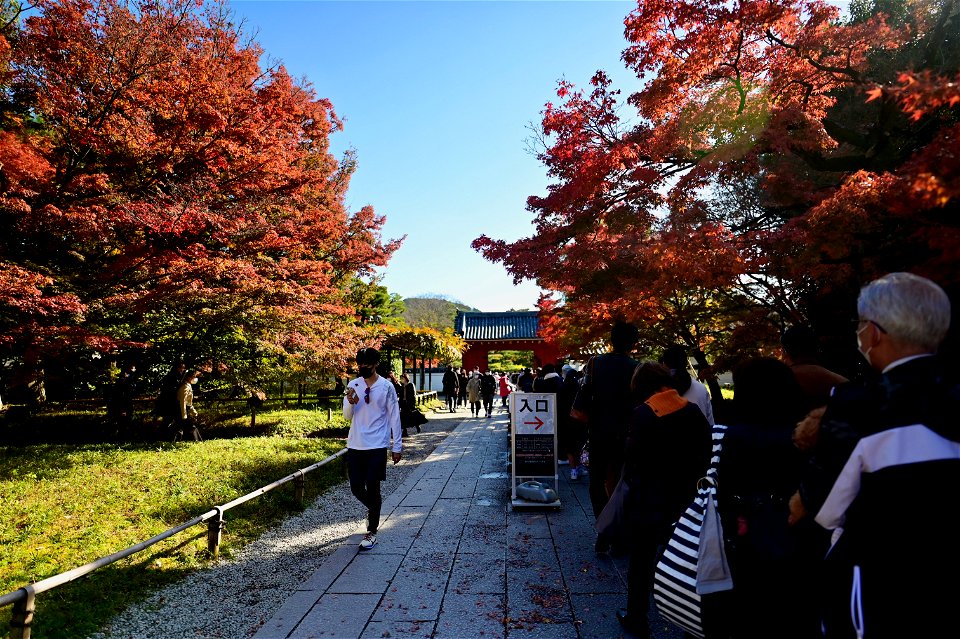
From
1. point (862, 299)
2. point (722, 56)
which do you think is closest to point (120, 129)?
point (722, 56)

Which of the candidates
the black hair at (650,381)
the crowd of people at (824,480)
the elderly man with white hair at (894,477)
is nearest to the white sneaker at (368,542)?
the crowd of people at (824,480)

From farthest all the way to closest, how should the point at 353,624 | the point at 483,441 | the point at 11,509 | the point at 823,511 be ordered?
the point at 483,441, the point at 11,509, the point at 353,624, the point at 823,511

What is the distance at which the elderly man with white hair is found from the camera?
4.56 ft

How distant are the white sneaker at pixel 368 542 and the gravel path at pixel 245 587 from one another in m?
0.33

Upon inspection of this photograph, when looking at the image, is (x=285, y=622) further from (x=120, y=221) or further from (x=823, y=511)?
(x=120, y=221)

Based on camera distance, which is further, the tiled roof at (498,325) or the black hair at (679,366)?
the tiled roof at (498,325)

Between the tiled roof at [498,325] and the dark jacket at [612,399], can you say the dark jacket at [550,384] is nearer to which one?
the dark jacket at [612,399]

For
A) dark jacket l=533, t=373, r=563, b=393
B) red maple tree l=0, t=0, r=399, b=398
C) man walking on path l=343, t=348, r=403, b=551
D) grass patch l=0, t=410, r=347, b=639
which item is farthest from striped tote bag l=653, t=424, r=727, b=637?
red maple tree l=0, t=0, r=399, b=398

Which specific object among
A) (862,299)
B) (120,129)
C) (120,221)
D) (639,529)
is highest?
(120,129)

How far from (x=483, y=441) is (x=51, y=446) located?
8.28 metres

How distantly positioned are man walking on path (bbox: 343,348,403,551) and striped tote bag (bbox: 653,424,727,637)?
10.3 feet

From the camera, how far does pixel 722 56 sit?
6.11 m

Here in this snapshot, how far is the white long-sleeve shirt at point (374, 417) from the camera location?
5035 millimetres

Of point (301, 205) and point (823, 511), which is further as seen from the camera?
point (301, 205)
